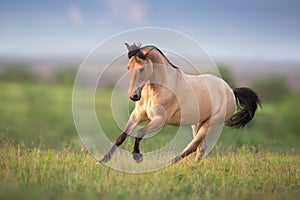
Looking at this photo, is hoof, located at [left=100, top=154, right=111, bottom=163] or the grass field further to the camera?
hoof, located at [left=100, top=154, right=111, bottom=163]

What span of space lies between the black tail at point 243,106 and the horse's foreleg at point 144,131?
2.42m

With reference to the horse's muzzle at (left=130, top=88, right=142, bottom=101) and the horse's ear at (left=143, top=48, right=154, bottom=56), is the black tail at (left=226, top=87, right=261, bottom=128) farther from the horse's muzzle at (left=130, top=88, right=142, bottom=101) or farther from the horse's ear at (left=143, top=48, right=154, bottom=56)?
the horse's muzzle at (left=130, top=88, right=142, bottom=101)

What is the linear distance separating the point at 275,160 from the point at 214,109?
1.26m

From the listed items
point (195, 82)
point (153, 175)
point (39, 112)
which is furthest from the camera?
point (39, 112)

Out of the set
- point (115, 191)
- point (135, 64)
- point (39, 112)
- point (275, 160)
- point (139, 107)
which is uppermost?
point (135, 64)

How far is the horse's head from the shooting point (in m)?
6.53

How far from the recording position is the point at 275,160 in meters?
8.34

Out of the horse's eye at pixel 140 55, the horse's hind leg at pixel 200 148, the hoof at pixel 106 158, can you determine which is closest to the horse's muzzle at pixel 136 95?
the horse's eye at pixel 140 55

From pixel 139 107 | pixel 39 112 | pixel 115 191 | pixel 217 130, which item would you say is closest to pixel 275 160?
pixel 217 130

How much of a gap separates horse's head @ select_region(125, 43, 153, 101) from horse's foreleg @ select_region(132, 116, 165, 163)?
18.5 inches

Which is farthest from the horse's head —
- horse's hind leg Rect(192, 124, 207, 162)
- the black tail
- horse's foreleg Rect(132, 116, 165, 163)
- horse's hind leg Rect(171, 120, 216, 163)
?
the black tail

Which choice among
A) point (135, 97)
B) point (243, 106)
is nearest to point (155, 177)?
point (135, 97)

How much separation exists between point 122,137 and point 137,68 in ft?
3.24

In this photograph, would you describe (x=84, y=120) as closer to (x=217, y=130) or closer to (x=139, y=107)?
(x=139, y=107)
